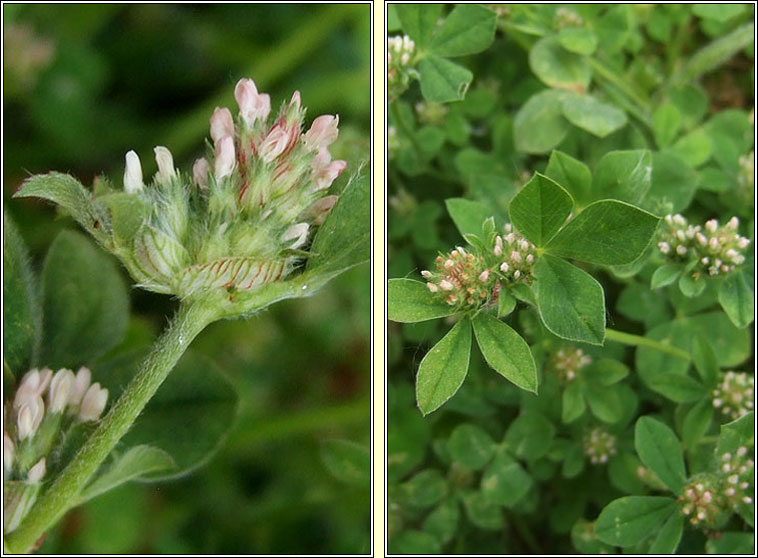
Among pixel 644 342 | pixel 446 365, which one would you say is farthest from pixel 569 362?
pixel 446 365

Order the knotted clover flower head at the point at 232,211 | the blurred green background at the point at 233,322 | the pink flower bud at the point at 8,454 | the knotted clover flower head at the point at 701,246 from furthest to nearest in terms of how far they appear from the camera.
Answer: the blurred green background at the point at 233,322
the knotted clover flower head at the point at 701,246
the pink flower bud at the point at 8,454
the knotted clover flower head at the point at 232,211

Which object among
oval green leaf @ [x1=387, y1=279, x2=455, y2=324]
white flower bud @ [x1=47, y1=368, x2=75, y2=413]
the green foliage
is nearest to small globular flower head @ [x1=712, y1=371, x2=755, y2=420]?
the green foliage

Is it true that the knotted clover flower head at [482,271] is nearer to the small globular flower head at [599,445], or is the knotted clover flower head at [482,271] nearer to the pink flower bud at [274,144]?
the pink flower bud at [274,144]

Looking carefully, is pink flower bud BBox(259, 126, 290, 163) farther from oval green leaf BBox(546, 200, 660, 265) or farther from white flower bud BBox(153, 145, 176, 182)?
oval green leaf BBox(546, 200, 660, 265)

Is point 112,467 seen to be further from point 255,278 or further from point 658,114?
point 658,114

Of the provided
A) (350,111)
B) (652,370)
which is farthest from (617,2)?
(652,370)

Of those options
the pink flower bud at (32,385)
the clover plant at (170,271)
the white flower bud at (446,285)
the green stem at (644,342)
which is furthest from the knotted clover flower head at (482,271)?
the pink flower bud at (32,385)

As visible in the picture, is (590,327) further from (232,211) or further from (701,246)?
(232,211)
